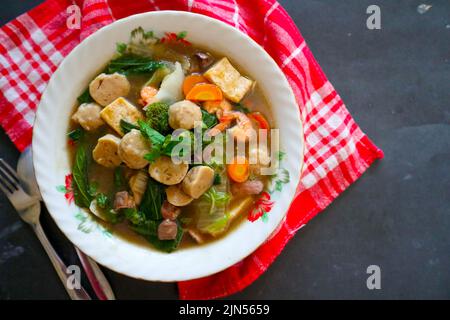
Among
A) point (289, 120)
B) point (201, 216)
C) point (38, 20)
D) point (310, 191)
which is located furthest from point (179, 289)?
point (38, 20)

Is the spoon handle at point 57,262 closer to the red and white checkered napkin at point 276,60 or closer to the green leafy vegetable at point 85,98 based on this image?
the red and white checkered napkin at point 276,60

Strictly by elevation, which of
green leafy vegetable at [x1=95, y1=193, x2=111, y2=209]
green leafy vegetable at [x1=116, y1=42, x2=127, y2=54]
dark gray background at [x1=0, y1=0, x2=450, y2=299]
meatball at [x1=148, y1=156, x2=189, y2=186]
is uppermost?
green leafy vegetable at [x1=116, y1=42, x2=127, y2=54]

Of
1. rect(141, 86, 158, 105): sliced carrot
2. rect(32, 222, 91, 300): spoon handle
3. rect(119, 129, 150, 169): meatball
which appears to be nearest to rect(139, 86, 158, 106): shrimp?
rect(141, 86, 158, 105): sliced carrot

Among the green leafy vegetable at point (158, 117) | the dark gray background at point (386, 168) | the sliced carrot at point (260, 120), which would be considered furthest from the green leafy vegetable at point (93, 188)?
the dark gray background at point (386, 168)

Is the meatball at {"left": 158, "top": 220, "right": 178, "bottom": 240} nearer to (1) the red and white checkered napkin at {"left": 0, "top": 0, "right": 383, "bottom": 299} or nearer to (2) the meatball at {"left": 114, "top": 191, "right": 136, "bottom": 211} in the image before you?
(2) the meatball at {"left": 114, "top": 191, "right": 136, "bottom": 211}

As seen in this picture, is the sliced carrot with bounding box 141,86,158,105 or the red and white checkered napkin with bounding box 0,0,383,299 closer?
the sliced carrot with bounding box 141,86,158,105

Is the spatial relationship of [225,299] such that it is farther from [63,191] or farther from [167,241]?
[63,191]

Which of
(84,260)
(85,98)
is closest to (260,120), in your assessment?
(85,98)
